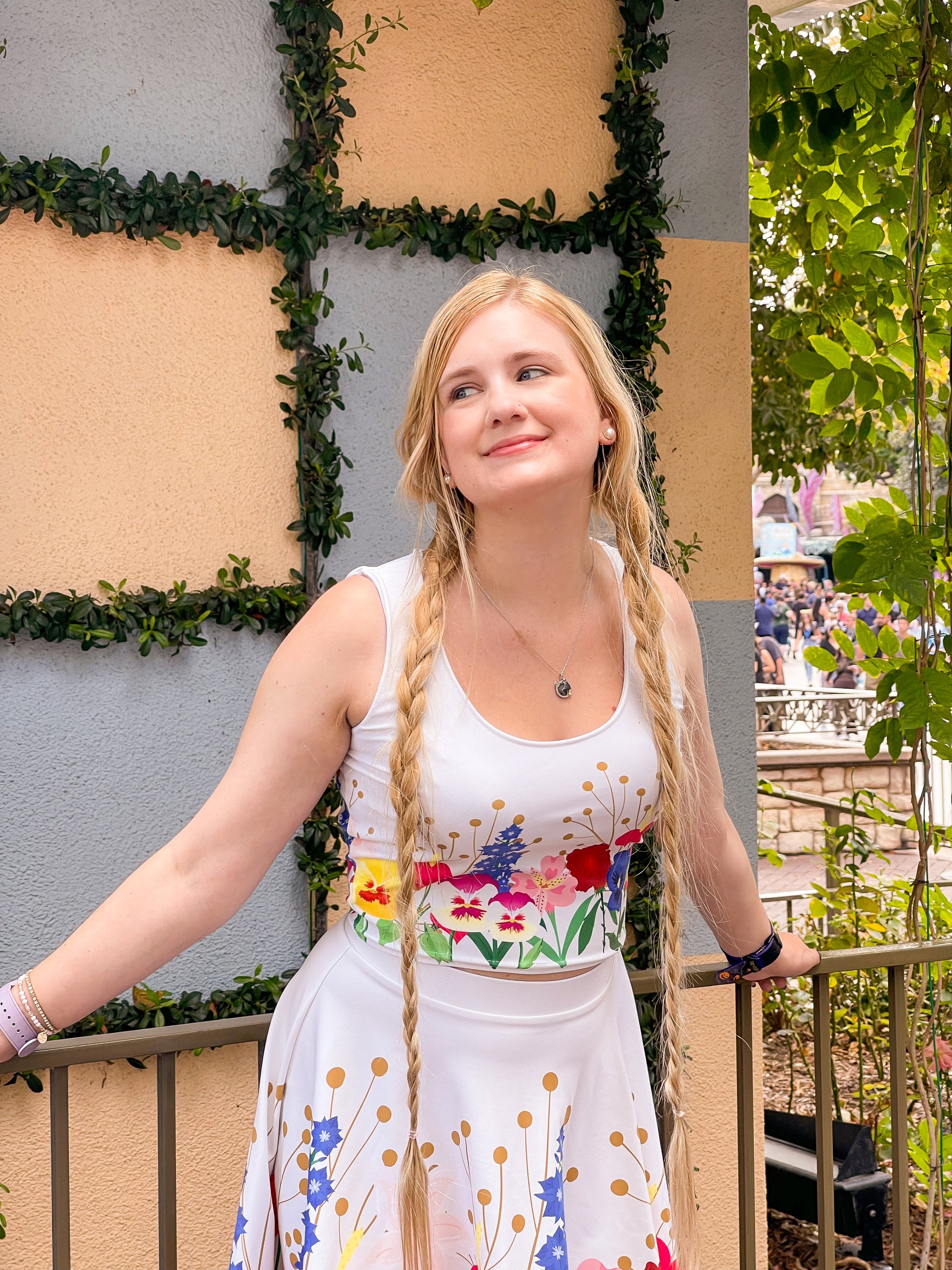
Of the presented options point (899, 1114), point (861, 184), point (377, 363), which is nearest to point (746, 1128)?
point (899, 1114)

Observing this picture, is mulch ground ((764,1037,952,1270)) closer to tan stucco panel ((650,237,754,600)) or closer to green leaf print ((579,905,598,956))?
tan stucco panel ((650,237,754,600))

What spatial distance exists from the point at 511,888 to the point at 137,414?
4.49 feet

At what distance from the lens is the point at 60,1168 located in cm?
136

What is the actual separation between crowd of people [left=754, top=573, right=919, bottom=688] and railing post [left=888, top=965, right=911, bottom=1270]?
742cm

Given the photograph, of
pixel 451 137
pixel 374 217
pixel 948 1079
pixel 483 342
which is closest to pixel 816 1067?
pixel 948 1079

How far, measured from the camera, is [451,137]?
7.84 ft

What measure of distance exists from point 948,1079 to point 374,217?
2022 millimetres

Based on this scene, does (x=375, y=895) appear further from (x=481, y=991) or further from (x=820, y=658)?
(x=820, y=658)

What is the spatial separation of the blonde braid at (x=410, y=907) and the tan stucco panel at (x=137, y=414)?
3.87ft

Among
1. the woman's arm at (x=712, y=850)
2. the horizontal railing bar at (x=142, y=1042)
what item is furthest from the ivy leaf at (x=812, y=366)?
the horizontal railing bar at (x=142, y=1042)

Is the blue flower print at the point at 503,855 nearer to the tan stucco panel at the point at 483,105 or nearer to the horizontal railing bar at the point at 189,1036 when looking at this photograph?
the horizontal railing bar at the point at 189,1036

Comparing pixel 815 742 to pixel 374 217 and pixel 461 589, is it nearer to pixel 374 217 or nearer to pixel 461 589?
pixel 374 217

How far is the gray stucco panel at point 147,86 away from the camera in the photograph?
2.07m

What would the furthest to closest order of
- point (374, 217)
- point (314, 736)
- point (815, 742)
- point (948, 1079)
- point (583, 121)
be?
point (815, 742), point (583, 121), point (374, 217), point (948, 1079), point (314, 736)
